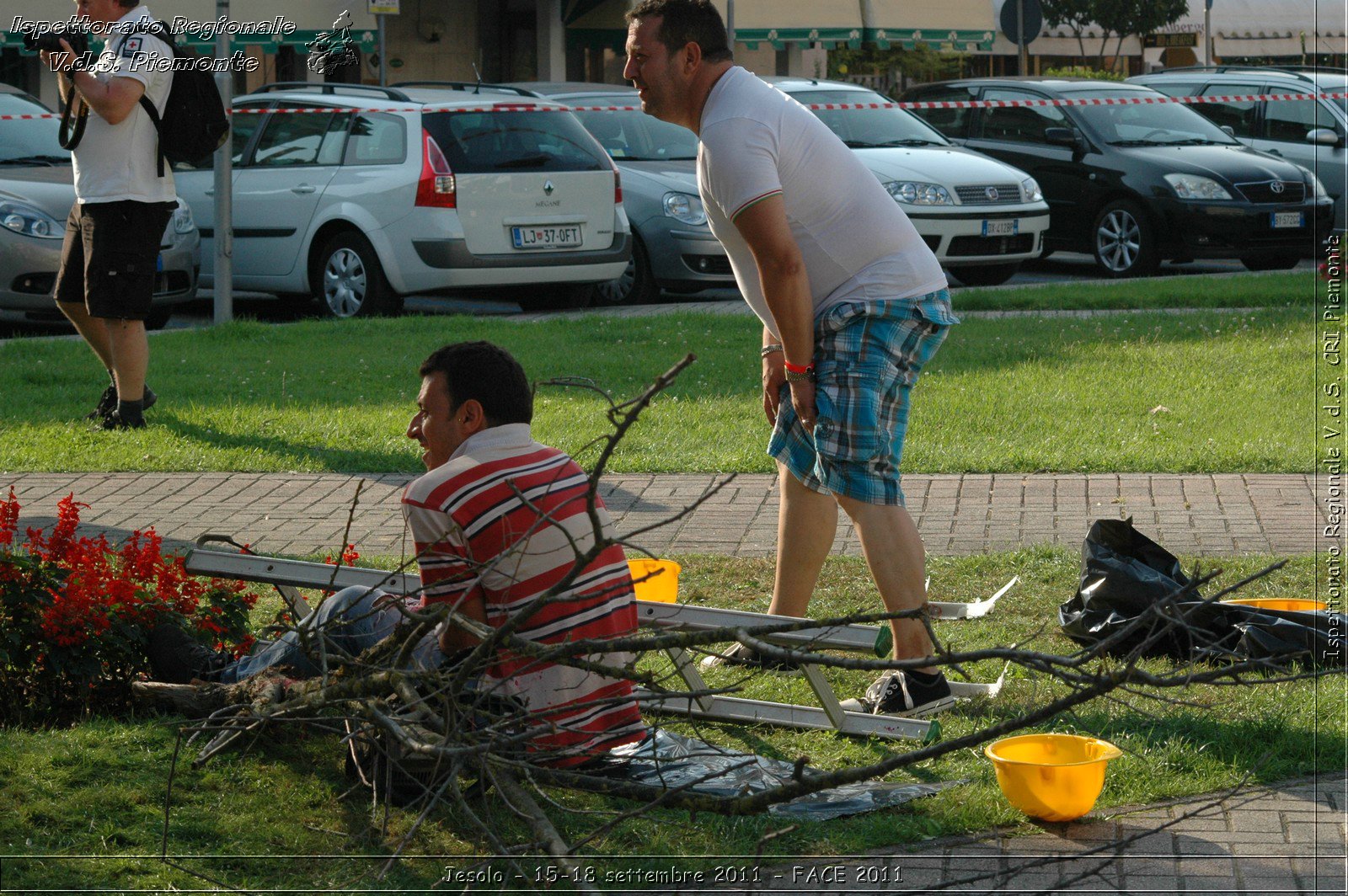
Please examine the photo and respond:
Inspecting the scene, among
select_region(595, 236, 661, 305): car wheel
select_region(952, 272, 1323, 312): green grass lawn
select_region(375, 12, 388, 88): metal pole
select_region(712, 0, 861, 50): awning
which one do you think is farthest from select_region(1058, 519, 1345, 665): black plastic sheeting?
select_region(712, 0, 861, 50): awning

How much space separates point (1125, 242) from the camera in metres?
15.6

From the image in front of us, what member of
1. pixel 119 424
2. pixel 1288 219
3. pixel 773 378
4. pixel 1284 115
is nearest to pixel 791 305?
pixel 773 378

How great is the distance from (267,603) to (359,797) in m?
1.92

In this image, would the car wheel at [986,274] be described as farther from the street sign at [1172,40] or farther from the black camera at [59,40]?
the street sign at [1172,40]

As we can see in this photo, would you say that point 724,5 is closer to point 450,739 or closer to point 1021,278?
point 1021,278

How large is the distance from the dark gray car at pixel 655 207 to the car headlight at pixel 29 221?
14.9 ft

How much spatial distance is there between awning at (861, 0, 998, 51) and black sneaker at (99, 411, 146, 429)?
72.7ft

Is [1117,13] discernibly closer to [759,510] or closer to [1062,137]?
[1062,137]

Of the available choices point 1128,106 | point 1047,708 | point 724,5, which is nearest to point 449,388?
point 1047,708

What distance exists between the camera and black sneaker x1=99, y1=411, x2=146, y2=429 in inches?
342

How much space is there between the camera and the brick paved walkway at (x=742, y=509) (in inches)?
254

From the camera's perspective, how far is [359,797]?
4.02 metres

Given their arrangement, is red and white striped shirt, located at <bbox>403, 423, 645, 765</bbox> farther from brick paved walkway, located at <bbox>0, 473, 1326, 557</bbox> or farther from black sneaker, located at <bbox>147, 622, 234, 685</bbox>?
brick paved walkway, located at <bbox>0, 473, 1326, 557</bbox>

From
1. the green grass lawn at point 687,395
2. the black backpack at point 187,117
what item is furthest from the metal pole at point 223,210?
the black backpack at point 187,117
